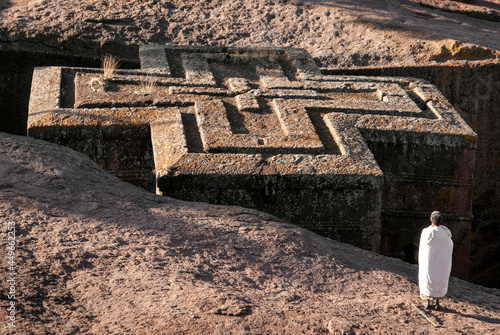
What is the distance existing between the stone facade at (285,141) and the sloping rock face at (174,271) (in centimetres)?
51

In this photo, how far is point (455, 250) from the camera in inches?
215

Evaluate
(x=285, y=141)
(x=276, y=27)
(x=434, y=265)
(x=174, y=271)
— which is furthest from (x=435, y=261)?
(x=276, y=27)

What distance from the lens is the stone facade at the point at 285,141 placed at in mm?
4285

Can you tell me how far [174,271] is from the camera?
2.97 metres

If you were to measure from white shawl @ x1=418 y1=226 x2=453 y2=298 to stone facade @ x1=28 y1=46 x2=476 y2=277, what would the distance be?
3.94 ft

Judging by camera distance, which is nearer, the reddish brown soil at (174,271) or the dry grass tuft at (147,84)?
the reddish brown soil at (174,271)

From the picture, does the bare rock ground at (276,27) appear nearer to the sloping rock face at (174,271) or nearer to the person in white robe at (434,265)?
the sloping rock face at (174,271)

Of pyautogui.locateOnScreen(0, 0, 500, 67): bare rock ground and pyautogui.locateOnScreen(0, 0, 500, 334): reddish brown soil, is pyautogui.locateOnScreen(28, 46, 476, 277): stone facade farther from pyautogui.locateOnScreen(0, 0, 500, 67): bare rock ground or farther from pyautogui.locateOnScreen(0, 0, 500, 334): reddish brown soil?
pyautogui.locateOnScreen(0, 0, 500, 67): bare rock ground

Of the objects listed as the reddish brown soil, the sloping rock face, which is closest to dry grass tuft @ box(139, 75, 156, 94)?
the reddish brown soil

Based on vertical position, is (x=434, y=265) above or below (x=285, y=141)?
below

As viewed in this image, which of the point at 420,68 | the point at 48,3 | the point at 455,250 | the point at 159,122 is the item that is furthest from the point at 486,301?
the point at 48,3

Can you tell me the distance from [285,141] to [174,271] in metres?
1.95

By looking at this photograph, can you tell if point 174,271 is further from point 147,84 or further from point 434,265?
point 147,84

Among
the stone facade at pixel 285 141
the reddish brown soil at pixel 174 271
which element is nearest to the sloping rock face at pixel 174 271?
the reddish brown soil at pixel 174 271
